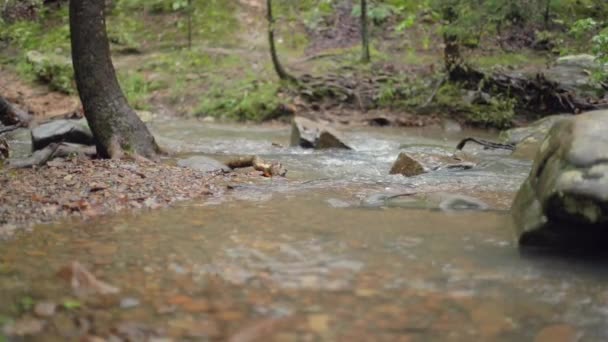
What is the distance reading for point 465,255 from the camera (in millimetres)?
3705

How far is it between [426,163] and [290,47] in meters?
12.2

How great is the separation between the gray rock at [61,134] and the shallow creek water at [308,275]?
14.3 ft

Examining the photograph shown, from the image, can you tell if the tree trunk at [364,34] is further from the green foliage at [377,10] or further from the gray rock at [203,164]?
the gray rock at [203,164]

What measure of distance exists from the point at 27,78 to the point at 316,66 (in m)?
8.33

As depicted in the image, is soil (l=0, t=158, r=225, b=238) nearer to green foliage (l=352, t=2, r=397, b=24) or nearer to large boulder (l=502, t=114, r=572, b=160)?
large boulder (l=502, t=114, r=572, b=160)

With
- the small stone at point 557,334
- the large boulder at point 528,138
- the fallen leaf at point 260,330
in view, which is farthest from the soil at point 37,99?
the small stone at point 557,334

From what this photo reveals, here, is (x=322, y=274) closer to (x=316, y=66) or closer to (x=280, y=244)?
(x=280, y=244)

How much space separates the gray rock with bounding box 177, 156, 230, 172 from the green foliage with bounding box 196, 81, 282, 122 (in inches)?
289

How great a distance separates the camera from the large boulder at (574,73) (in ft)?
41.1

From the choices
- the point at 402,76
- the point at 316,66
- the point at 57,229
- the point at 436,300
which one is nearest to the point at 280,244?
the point at 436,300

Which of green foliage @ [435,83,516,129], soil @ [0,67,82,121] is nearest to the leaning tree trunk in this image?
soil @ [0,67,82,121]

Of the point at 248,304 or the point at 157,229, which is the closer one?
the point at 248,304

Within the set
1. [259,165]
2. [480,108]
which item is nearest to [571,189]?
[259,165]

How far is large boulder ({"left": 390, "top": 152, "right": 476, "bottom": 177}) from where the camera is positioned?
23.9ft
